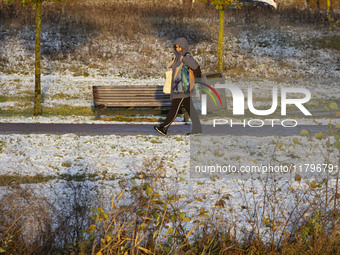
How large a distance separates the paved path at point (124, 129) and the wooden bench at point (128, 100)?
5.35ft

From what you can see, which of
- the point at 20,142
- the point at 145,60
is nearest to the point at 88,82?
the point at 145,60

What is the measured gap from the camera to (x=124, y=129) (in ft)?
40.8

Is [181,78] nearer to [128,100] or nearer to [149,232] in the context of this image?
[128,100]

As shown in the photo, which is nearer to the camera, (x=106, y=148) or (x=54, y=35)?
(x=106, y=148)

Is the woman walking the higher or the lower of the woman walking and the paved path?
the higher

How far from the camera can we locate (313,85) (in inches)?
907

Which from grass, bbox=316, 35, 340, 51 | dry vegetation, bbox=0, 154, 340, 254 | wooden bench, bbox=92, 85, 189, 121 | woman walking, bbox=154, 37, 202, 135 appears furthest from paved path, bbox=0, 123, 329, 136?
grass, bbox=316, 35, 340, 51

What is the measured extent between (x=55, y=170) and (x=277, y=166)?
349 centimetres

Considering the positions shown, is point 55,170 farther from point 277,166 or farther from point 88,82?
point 88,82

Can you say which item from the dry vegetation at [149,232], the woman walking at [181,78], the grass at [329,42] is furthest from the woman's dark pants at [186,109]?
the grass at [329,42]

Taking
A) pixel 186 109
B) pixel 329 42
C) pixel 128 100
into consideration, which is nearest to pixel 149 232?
pixel 186 109

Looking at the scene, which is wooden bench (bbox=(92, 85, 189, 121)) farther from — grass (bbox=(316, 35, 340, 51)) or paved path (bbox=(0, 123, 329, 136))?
grass (bbox=(316, 35, 340, 51))

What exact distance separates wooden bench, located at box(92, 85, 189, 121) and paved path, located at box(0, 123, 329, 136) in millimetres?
1632

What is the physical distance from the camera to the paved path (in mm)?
11828
